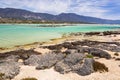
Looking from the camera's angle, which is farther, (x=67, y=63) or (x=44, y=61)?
(x=44, y=61)

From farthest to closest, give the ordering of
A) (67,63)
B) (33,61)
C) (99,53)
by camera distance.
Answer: (99,53)
(33,61)
(67,63)

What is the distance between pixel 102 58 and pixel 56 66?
19.3ft

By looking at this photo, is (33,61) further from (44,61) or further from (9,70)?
(9,70)

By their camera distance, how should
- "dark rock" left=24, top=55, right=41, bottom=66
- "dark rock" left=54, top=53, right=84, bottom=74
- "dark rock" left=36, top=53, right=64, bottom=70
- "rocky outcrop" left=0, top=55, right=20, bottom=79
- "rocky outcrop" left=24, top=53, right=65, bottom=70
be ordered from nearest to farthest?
"rocky outcrop" left=0, top=55, right=20, bottom=79 < "dark rock" left=54, top=53, right=84, bottom=74 < "dark rock" left=36, top=53, right=64, bottom=70 < "rocky outcrop" left=24, top=53, right=65, bottom=70 < "dark rock" left=24, top=55, right=41, bottom=66

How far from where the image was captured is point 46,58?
1911 centimetres

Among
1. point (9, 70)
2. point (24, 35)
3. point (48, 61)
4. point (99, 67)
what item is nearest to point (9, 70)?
point (9, 70)

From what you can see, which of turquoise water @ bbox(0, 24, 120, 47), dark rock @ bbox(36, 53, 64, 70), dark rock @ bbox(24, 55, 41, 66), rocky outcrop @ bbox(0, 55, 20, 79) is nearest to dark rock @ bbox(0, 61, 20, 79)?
rocky outcrop @ bbox(0, 55, 20, 79)

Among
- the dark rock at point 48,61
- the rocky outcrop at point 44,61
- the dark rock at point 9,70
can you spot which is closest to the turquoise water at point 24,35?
the rocky outcrop at point 44,61

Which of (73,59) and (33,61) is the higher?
(73,59)

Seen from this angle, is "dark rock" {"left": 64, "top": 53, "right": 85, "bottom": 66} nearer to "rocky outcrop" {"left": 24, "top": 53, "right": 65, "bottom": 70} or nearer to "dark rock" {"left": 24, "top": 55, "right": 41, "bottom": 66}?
"rocky outcrop" {"left": 24, "top": 53, "right": 65, "bottom": 70}

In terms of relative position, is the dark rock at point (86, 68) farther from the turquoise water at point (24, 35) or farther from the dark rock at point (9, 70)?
the turquoise water at point (24, 35)

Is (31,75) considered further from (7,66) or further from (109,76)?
(109,76)

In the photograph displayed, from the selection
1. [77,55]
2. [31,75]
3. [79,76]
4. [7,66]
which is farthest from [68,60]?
[7,66]

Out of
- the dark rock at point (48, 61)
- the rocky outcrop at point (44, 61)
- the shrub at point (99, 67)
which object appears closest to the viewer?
the shrub at point (99, 67)
